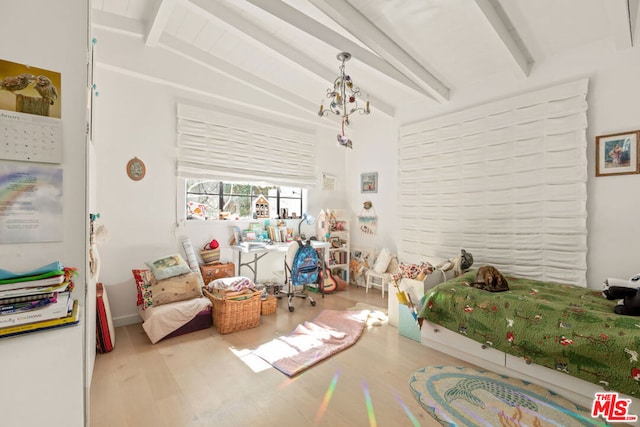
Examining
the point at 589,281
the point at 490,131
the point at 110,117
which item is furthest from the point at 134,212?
the point at 589,281

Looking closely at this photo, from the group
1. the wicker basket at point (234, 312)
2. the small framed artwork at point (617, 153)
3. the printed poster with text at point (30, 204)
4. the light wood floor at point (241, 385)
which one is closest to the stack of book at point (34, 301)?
the printed poster with text at point (30, 204)

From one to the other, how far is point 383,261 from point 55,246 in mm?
3935

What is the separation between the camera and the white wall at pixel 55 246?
923mm

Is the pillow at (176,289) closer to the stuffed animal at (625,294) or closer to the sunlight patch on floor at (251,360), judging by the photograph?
the sunlight patch on floor at (251,360)

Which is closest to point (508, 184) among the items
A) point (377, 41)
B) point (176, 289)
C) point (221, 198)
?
point (377, 41)

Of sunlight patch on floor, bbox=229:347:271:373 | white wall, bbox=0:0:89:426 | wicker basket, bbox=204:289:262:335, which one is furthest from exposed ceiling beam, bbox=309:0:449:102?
sunlight patch on floor, bbox=229:347:271:373

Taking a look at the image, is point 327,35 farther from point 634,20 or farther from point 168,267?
point 168,267

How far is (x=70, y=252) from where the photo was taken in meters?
1.27

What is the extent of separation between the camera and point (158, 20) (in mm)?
2850

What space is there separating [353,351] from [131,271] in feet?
8.48

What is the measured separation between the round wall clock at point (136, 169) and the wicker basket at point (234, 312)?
155 centimetres

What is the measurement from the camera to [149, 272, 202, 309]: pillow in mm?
2986

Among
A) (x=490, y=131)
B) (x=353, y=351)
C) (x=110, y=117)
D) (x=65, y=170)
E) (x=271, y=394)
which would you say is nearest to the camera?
A: (x=65, y=170)

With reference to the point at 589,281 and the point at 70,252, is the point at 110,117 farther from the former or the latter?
the point at 589,281
